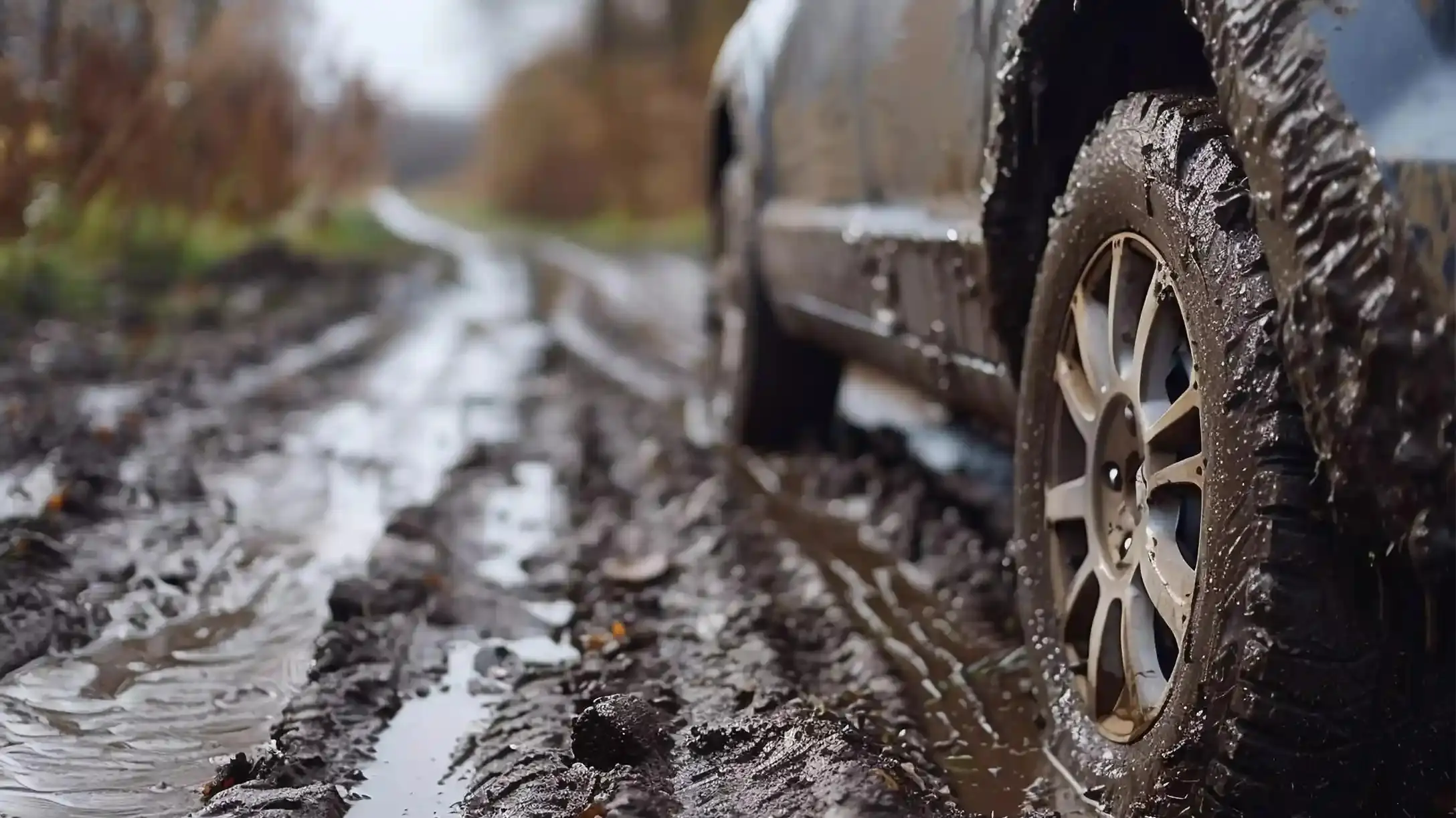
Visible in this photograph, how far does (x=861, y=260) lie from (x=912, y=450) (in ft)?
4.67

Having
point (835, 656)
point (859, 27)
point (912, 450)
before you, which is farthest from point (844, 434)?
point (835, 656)

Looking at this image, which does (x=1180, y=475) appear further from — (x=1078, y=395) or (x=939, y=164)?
(x=939, y=164)

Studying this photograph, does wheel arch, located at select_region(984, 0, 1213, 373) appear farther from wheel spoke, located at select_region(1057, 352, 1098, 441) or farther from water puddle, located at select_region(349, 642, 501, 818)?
water puddle, located at select_region(349, 642, 501, 818)

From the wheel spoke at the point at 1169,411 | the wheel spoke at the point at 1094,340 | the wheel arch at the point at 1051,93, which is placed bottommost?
the wheel spoke at the point at 1169,411

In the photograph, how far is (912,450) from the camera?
4531mm

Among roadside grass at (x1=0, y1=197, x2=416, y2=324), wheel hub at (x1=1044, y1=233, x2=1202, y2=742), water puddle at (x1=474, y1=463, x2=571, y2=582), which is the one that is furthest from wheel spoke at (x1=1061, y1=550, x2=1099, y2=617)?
roadside grass at (x1=0, y1=197, x2=416, y2=324)

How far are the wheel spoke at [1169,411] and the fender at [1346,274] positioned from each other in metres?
0.25

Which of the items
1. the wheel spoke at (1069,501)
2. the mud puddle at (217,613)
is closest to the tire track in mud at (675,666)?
the mud puddle at (217,613)

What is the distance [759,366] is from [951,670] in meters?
2.06

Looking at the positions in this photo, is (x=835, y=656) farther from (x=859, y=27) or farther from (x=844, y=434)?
(x=844, y=434)

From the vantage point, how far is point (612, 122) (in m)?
28.3

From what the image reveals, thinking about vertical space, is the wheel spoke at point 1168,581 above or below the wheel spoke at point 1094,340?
below

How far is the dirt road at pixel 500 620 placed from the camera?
2016 mm

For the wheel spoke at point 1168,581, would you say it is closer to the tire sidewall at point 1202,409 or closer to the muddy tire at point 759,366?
the tire sidewall at point 1202,409
